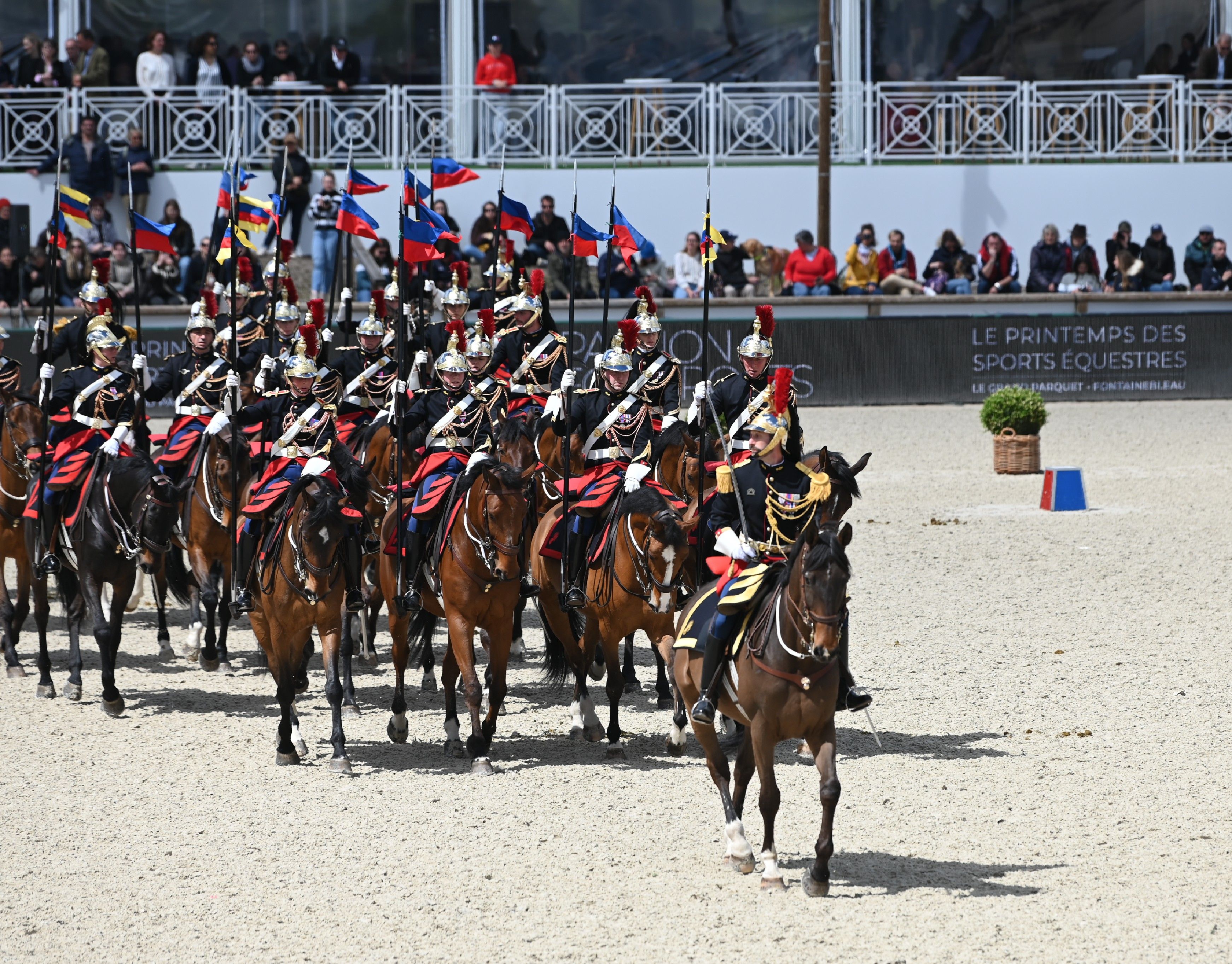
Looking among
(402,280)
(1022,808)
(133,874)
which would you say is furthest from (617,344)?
(133,874)

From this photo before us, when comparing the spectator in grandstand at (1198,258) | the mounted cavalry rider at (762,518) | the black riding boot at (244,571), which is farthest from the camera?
the spectator in grandstand at (1198,258)

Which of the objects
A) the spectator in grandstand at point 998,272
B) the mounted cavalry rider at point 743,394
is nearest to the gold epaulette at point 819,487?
the mounted cavalry rider at point 743,394

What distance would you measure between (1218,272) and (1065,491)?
9755mm

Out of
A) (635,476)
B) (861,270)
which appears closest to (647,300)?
(635,476)

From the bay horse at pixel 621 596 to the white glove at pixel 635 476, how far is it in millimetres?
75

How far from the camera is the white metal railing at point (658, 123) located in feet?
100

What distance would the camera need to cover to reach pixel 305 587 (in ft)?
35.9

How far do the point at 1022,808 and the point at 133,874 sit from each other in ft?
15.4

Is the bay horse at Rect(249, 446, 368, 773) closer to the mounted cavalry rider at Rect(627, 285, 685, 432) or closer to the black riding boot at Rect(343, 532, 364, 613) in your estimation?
the black riding boot at Rect(343, 532, 364, 613)

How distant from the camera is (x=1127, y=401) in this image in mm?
26891

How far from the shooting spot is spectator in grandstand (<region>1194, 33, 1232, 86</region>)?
3108 cm

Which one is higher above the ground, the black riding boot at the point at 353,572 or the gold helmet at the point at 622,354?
the gold helmet at the point at 622,354

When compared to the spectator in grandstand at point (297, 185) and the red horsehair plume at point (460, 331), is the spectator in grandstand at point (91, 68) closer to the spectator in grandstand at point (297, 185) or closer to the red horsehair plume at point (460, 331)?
the spectator in grandstand at point (297, 185)

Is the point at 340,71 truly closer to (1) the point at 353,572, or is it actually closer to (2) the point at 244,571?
(2) the point at 244,571
